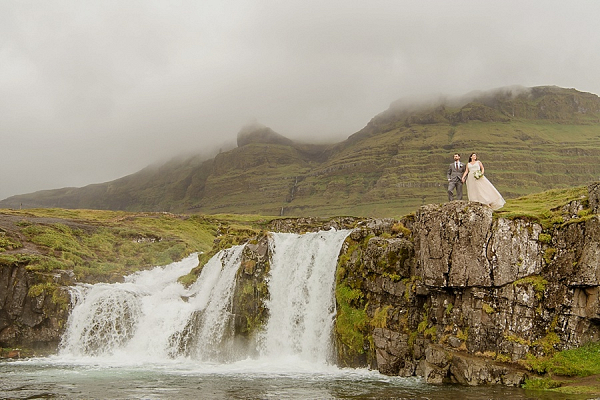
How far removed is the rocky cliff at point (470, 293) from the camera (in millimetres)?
25562

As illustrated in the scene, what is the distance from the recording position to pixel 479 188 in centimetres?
3216

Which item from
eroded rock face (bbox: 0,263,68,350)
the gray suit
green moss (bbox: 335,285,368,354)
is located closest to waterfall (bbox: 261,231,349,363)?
green moss (bbox: 335,285,368,354)

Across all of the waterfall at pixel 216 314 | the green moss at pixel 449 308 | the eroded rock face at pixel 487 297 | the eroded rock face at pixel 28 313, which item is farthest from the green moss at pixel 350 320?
A: the eroded rock face at pixel 28 313

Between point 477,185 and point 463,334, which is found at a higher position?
point 477,185

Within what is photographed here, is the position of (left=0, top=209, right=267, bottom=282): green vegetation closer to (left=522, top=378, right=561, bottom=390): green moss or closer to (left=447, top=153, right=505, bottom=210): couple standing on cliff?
(left=447, top=153, right=505, bottom=210): couple standing on cliff

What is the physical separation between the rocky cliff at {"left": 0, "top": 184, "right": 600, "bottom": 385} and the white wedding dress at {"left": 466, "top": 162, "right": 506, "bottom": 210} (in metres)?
3.88

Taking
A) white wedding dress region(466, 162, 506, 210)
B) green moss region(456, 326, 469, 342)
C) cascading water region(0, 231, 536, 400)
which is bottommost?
cascading water region(0, 231, 536, 400)

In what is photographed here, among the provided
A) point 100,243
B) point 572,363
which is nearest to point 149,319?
point 100,243

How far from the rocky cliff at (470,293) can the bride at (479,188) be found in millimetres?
3894

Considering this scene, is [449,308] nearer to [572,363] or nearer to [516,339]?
[516,339]

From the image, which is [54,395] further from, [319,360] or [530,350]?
[530,350]

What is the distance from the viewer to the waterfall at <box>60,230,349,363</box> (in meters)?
37.5

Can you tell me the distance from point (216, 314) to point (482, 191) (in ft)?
82.1

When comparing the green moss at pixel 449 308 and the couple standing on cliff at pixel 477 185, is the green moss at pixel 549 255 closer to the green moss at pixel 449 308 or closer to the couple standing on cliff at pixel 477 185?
the couple standing on cliff at pixel 477 185
